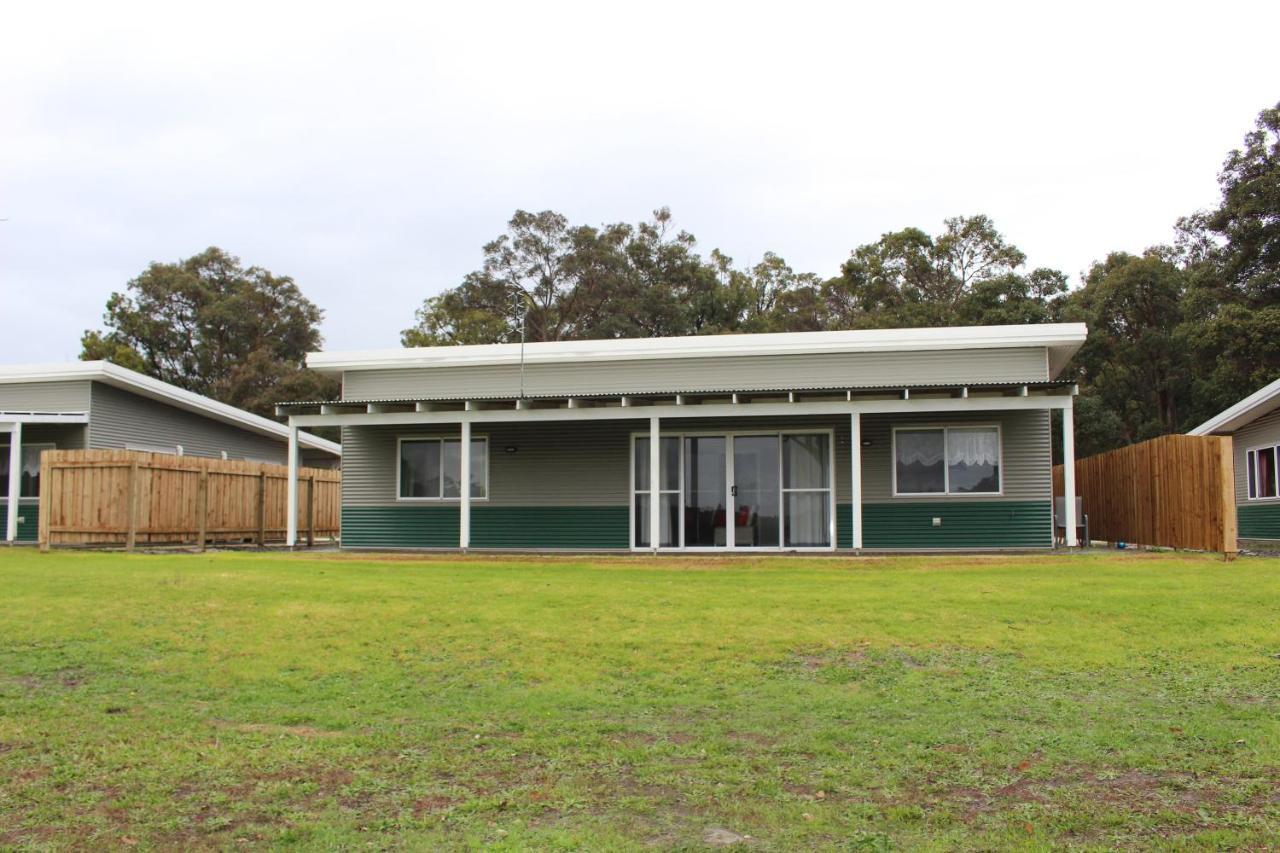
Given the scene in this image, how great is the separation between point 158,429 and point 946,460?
16.9 meters

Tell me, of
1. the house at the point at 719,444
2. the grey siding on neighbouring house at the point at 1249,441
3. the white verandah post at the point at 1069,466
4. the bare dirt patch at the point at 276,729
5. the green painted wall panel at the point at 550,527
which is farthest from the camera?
the grey siding on neighbouring house at the point at 1249,441

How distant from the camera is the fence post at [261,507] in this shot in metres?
21.4

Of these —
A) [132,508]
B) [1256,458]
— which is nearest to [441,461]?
[132,508]

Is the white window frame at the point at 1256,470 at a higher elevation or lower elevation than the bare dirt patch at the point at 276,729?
higher

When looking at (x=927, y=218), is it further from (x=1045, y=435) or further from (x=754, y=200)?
(x=1045, y=435)

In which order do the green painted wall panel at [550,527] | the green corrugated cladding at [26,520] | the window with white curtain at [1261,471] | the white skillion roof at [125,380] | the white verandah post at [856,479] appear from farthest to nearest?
the window with white curtain at [1261,471]
the green corrugated cladding at [26,520]
the white skillion roof at [125,380]
the green painted wall panel at [550,527]
the white verandah post at [856,479]

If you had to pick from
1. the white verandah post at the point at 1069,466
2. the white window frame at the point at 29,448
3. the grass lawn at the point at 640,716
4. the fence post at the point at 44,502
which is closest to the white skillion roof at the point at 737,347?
the white verandah post at the point at 1069,466

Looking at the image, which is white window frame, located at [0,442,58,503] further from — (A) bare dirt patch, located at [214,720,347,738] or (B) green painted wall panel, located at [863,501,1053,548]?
(A) bare dirt patch, located at [214,720,347,738]

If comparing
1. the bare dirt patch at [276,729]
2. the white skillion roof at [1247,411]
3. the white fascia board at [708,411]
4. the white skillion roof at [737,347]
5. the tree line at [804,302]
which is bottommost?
the bare dirt patch at [276,729]

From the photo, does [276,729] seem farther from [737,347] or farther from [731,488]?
[737,347]

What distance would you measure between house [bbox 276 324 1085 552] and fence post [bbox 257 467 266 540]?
2.48 m

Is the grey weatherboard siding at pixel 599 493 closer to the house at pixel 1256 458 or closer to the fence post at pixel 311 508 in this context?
the fence post at pixel 311 508

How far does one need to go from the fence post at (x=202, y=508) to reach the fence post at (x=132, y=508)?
118 cm

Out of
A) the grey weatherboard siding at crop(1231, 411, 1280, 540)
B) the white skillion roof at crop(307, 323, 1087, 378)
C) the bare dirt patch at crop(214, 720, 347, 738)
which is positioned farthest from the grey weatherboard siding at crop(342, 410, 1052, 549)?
the bare dirt patch at crop(214, 720, 347, 738)
